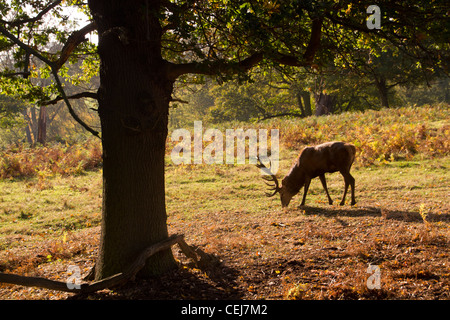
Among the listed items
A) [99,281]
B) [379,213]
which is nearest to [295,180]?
[379,213]

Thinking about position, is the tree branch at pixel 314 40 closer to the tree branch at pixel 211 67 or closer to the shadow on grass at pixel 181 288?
the tree branch at pixel 211 67

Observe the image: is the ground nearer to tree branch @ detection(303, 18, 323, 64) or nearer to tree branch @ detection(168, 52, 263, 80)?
tree branch @ detection(168, 52, 263, 80)

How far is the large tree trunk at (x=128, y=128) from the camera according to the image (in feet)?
16.4

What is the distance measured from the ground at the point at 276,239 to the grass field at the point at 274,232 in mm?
21

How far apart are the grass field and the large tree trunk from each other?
66 cm

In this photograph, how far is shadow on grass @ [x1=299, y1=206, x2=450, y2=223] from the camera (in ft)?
24.0

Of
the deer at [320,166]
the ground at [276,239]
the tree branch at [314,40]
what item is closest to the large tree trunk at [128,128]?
the ground at [276,239]
